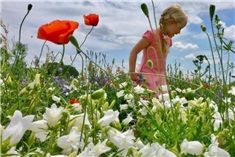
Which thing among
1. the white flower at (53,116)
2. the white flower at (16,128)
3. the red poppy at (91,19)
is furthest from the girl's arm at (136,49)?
the white flower at (16,128)

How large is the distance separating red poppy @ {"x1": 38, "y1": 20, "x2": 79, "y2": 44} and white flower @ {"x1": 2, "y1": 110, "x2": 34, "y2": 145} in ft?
1.38

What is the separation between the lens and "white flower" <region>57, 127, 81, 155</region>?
3.31ft

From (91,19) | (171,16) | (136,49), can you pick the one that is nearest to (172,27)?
(171,16)

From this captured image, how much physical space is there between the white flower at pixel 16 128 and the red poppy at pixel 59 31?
42cm

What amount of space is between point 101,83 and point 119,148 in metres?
4.09

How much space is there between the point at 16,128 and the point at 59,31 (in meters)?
0.48

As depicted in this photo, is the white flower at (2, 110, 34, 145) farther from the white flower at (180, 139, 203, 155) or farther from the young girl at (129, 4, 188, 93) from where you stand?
the young girl at (129, 4, 188, 93)

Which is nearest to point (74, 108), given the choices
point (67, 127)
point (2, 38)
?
point (67, 127)

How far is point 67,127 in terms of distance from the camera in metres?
1.09

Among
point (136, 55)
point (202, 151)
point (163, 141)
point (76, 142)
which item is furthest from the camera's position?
point (136, 55)

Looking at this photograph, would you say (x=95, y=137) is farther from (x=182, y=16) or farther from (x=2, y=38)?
(x=182, y=16)

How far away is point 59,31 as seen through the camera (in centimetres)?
127

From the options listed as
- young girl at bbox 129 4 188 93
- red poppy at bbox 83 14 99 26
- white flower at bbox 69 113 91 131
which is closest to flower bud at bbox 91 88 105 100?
white flower at bbox 69 113 91 131

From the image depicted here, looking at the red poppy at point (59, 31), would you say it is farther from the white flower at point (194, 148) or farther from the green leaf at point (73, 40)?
the white flower at point (194, 148)
